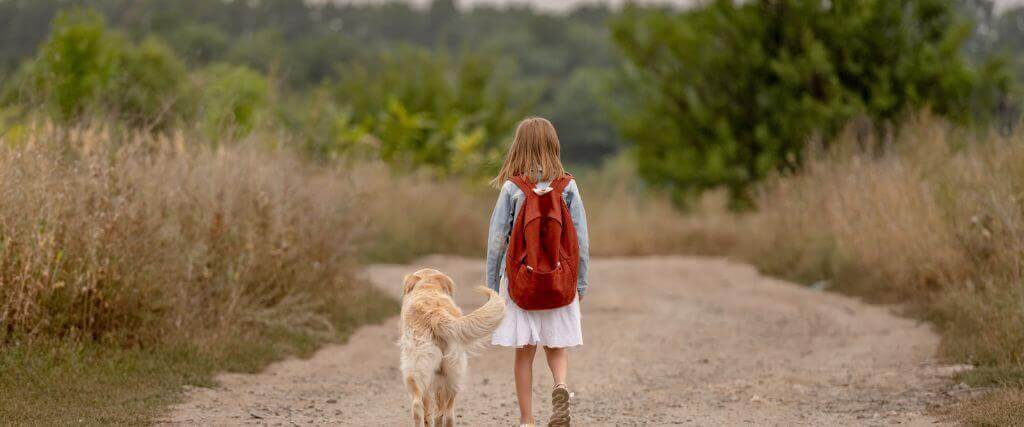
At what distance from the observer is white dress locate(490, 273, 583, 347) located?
6531 mm

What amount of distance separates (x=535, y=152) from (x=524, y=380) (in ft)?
4.55

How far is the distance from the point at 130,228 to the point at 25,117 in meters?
2.31

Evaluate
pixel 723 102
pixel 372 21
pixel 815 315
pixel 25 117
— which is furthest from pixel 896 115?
pixel 372 21

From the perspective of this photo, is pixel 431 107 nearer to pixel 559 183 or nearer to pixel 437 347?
pixel 559 183

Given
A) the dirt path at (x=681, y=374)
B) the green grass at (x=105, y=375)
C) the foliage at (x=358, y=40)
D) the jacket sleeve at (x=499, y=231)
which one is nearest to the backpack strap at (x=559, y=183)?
the jacket sleeve at (x=499, y=231)

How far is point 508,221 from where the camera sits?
6.57 metres

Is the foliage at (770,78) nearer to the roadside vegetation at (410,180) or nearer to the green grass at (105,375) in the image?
the roadside vegetation at (410,180)

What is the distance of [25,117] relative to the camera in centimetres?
1019

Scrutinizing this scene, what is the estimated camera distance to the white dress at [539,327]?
6531 mm

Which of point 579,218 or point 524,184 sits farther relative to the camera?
point 579,218

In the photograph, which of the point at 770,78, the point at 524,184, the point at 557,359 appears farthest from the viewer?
the point at 770,78

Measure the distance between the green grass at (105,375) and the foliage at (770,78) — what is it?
13460mm

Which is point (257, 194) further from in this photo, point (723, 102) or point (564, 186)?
point (723, 102)

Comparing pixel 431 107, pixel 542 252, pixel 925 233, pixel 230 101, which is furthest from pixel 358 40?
pixel 542 252
